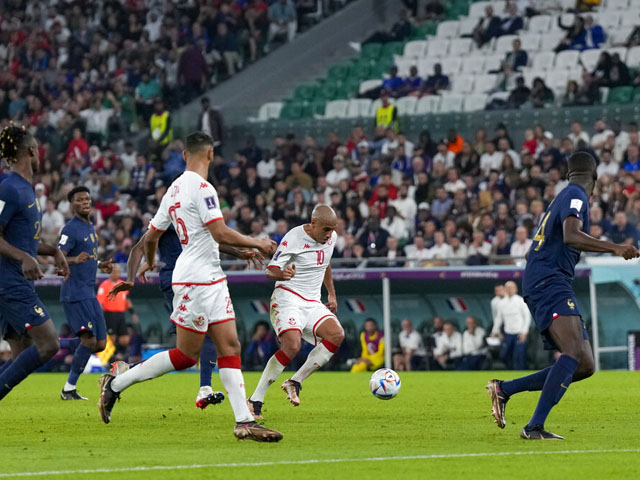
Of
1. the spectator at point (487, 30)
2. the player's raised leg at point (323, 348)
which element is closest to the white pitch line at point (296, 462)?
the player's raised leg at point (323, 348)

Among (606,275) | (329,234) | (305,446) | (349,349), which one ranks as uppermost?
(329,234)

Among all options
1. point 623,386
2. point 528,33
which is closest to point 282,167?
point 528,33

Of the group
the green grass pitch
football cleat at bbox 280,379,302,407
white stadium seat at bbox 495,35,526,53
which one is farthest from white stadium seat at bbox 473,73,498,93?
football cleat at bbox 280,379,302,407

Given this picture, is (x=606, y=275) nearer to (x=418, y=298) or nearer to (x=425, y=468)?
(x=418, y=298)

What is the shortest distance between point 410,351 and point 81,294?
9531 millimetres

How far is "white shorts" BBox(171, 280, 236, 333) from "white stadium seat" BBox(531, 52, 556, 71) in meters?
19.9

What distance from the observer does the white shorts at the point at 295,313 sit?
12.5m

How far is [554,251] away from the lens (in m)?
9.77

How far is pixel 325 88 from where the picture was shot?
32.0 metres

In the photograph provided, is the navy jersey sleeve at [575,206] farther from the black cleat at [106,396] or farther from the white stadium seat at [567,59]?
the white stadium seat at [567,59]

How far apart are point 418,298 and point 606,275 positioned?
356 cm

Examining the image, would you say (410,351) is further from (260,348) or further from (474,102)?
(474,102)

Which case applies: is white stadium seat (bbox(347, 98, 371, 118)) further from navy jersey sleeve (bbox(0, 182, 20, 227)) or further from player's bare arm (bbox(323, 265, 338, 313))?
navy jersey sleeve (bbox(0, 182, 20, 227))

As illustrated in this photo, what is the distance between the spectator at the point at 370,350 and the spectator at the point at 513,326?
7.43 ft
